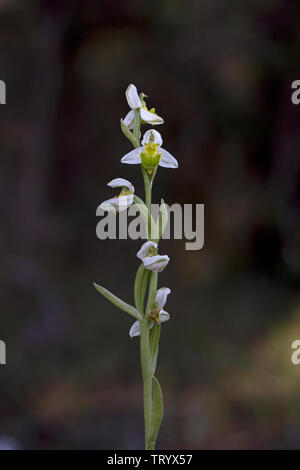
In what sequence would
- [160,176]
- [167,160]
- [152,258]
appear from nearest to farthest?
[152,258] → [167,160] → [160,176]

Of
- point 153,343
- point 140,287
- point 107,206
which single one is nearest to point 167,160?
point 107,206

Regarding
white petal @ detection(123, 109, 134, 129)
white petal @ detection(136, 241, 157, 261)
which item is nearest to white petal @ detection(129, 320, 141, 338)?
white petal @ detection(136, 241, 157, 261)

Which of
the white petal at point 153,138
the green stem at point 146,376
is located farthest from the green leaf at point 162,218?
the white petal at point 153,138

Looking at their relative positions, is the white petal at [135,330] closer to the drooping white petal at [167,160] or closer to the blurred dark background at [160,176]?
the drooping white petal at [167,160]

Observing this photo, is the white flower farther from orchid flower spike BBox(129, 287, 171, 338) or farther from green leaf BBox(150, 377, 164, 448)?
green leaf BBox(150, 377, 164, 448)

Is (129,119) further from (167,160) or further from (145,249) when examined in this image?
(145,249)
